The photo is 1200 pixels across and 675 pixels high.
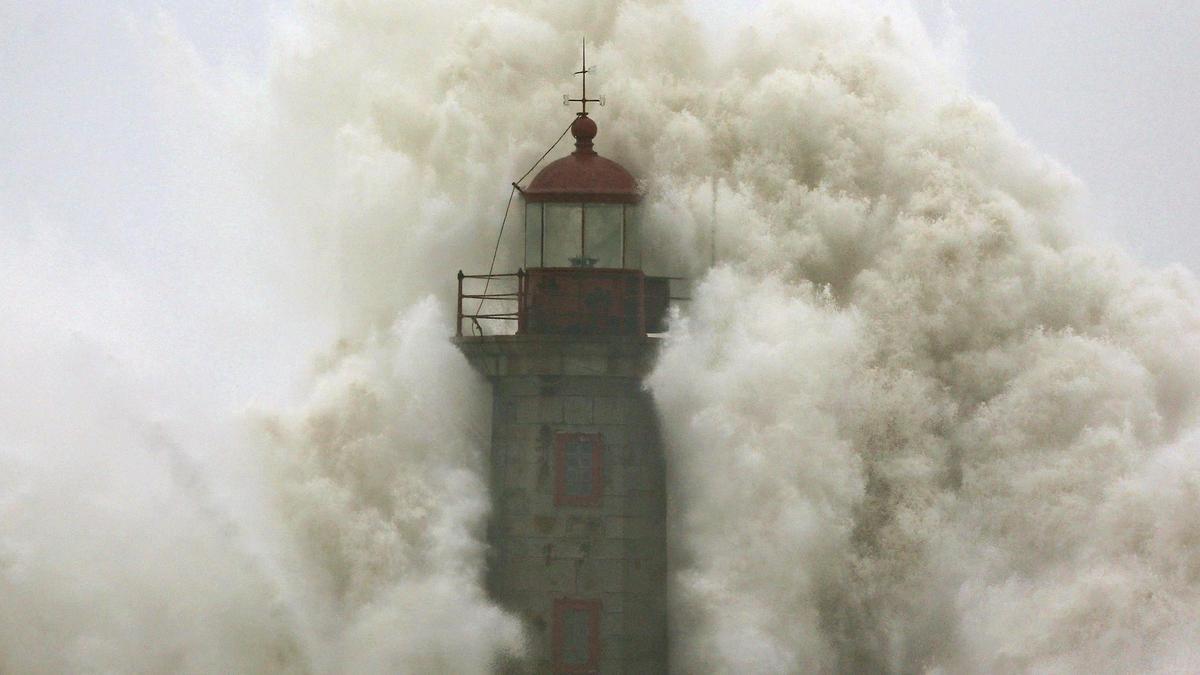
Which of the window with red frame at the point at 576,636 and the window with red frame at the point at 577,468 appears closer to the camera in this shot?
the window with red frame at the point at 576,636

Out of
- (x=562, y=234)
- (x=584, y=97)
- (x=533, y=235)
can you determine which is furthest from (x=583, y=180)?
(x=584, y=97)

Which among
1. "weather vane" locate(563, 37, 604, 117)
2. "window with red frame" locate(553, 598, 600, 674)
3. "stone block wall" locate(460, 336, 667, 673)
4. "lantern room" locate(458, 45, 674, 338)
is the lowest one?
"window with red frame" locate(553, 598, 600, 674)

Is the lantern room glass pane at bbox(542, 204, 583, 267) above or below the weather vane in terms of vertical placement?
below

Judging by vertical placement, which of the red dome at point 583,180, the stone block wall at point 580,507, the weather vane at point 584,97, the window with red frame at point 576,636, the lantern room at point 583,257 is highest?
the weather vane at point 584,97

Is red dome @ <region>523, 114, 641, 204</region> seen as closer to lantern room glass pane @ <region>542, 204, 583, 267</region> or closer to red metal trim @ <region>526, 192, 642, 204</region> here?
red metal trim @ <region>526, 192, 642, 204</region>

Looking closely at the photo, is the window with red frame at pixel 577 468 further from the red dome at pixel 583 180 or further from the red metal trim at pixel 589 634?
the red dome at pixel 583 180

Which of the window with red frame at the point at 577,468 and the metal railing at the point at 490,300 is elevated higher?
the metal railing at the point at 490,300

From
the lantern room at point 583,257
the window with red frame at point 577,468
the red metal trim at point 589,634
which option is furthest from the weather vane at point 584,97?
the red metal trim at point 589,634

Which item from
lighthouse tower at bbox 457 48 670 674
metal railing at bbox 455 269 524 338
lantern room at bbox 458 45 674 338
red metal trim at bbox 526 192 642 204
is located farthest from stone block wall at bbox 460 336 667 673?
red metal trim at bbox 526 192 642 204
